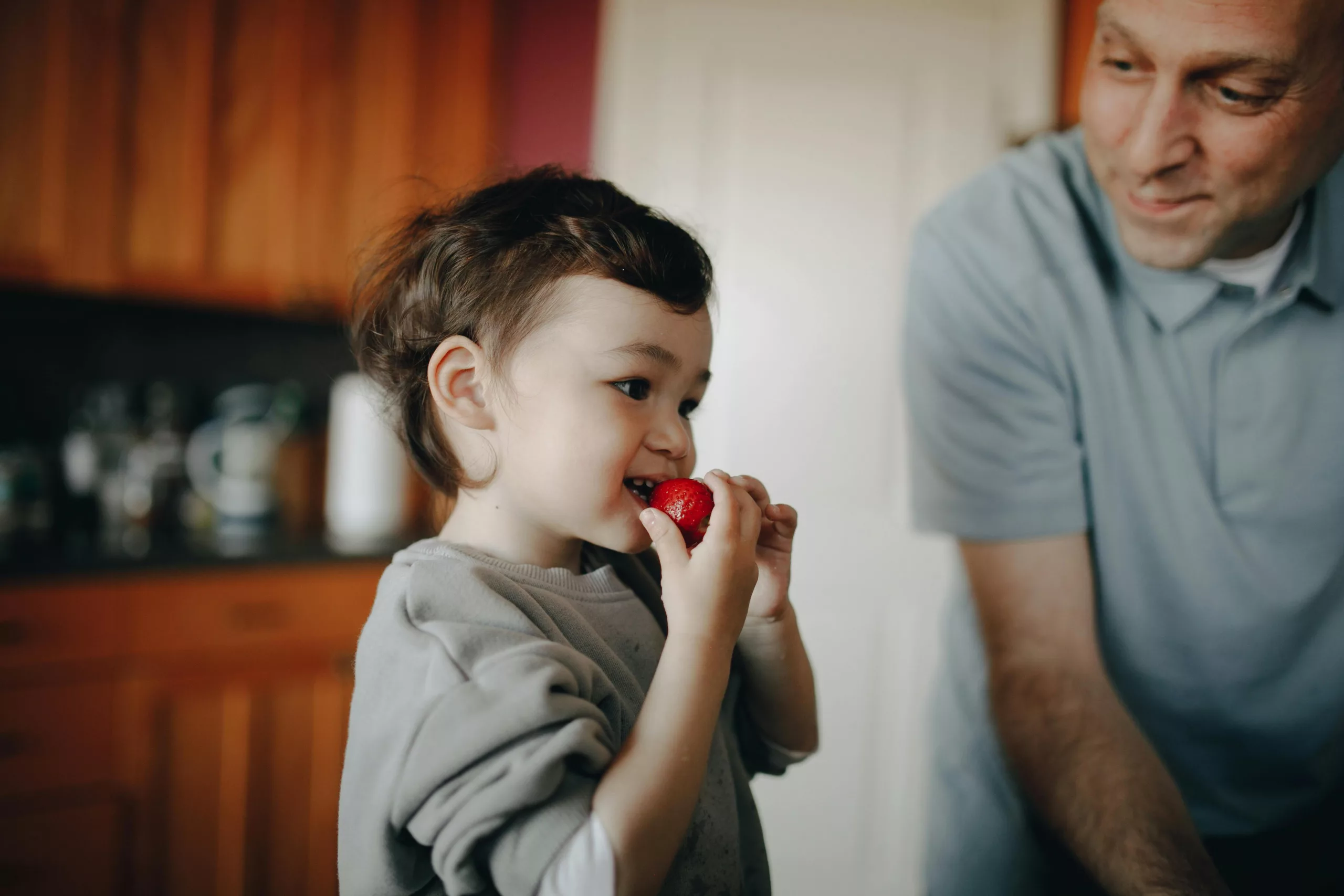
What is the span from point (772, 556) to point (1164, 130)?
20.0 inches

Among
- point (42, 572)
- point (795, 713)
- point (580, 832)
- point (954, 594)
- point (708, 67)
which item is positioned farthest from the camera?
point (708, 67)

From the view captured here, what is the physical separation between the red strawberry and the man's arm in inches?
18.9

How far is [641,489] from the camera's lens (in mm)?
703

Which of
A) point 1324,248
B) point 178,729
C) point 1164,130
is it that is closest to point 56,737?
point 178,729

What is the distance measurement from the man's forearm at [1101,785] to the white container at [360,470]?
5.49ft

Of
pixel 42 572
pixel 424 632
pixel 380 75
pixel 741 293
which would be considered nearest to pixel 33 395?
pixel 42 572

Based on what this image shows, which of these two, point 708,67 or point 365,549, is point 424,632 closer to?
point 365,549

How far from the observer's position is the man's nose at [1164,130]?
0.76 metres

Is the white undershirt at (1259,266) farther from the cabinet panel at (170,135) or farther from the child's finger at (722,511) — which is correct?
the cabinet panel at (170,135)

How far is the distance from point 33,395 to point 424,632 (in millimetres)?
2200

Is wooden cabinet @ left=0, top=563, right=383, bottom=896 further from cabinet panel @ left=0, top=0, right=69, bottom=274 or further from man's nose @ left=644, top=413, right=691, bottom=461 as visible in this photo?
man's nose @ left=644, top=413, right=691, bottom=461

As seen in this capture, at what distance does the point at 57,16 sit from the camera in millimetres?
1912

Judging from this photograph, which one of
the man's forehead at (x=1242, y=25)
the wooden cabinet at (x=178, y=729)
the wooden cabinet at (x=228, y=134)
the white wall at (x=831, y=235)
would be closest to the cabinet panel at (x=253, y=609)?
the wooden cabinet at (x=178, y=729)

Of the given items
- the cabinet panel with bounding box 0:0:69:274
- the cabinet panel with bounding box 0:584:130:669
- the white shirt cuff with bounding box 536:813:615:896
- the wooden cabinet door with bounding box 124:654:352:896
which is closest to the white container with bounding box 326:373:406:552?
the wooden cabinet door with bounding box 124:654:352:896
